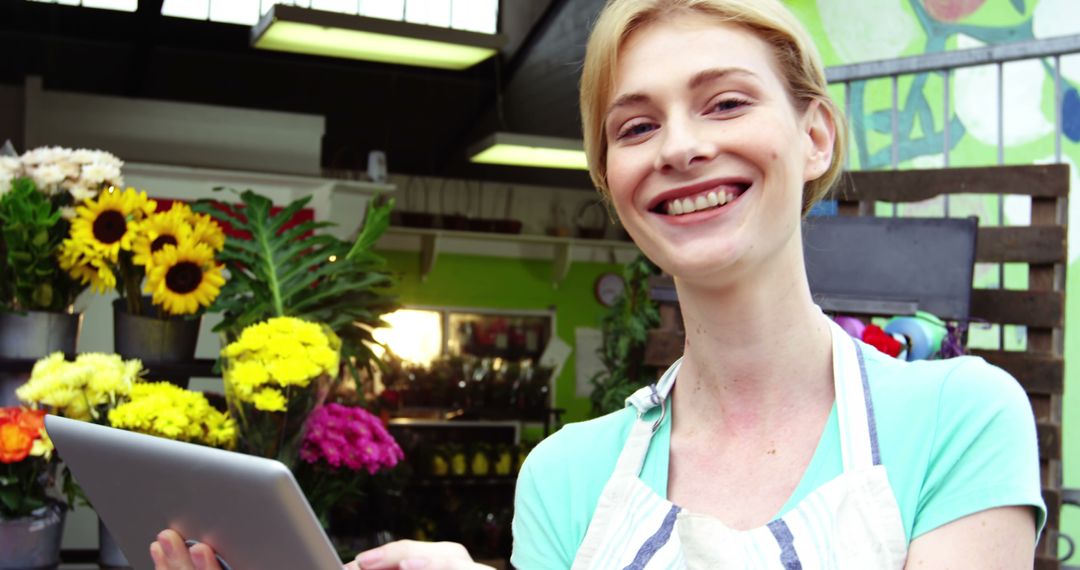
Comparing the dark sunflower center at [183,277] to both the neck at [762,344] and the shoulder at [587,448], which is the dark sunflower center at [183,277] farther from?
the neck at [762,344]

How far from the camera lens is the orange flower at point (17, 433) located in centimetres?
246

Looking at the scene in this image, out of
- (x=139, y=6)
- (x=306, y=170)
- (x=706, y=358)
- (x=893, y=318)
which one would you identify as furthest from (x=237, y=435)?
(x=139, y=6)

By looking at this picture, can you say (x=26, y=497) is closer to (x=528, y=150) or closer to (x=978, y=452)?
(x=978, y=452)

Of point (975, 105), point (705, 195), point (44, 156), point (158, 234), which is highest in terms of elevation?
point (975, 105)

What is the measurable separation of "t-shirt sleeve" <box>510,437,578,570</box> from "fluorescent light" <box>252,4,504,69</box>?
14.7ft

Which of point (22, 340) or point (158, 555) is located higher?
point (22, 340)

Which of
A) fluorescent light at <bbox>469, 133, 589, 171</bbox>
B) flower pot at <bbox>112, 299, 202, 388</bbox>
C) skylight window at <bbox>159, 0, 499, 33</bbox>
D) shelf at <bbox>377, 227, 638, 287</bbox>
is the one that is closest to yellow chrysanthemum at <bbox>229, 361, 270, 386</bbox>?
flower pot at <bbox>112, 299, 202, 388</bbox>

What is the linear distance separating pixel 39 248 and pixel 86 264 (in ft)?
0.38

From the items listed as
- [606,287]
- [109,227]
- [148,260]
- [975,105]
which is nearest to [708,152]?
[148,260]

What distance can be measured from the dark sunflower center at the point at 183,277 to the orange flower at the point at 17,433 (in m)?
0.45

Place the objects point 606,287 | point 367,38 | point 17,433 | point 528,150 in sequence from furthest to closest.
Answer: point 606,287
point 528,150
point 367,38
point 17,433

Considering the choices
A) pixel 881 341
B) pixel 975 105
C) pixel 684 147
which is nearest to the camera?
pixel 684 147

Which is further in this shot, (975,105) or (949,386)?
(975,105)

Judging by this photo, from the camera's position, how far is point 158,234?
109 inches
